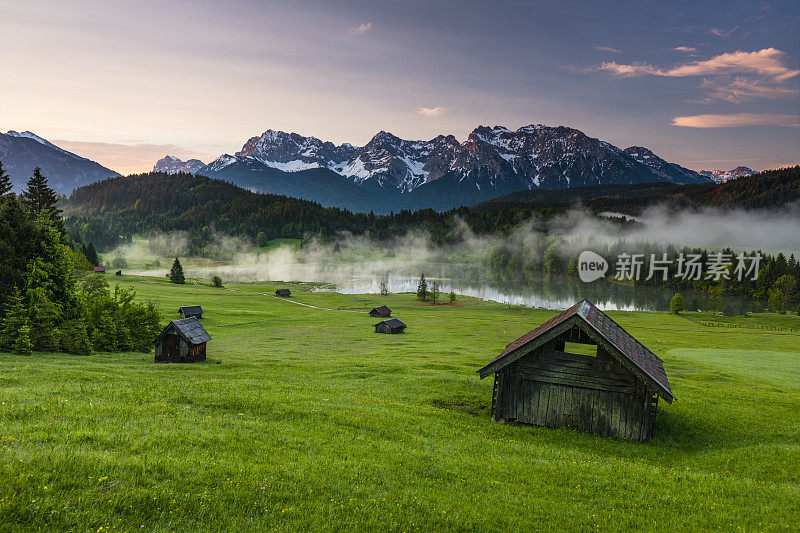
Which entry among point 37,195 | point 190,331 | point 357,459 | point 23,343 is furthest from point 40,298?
point 37,195

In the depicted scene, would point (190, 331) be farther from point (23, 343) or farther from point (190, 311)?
point (190, 311)

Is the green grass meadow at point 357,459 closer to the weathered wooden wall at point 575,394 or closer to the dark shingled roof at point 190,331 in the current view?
the weathered wooden wall at point 575,394

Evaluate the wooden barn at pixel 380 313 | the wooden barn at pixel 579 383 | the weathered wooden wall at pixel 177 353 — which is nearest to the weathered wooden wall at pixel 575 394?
the wooden barn at pixel 579 383

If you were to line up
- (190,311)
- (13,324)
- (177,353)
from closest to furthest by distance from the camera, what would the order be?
(13,324) < (177,353) < (190,311)

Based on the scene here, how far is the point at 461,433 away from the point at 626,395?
31.2 ft

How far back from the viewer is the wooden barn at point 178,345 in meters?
42.3

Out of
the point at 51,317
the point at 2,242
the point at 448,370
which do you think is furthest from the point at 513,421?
the point at 2,242

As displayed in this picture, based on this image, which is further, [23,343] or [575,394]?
[23,343]

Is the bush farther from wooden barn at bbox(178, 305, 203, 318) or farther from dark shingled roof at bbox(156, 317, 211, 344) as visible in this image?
wooden barn at bbox(178, 305, 203, 318)

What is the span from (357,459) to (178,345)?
3639 centimetres

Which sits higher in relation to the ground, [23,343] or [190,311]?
[23,343]

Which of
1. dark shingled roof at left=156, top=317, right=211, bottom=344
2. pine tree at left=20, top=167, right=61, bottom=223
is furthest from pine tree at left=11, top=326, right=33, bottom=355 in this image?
pine tree at left=20, top=167, right=61, bottom=223

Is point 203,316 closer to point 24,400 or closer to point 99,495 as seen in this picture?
point 24,400

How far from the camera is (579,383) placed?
21.8 m
